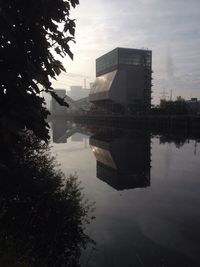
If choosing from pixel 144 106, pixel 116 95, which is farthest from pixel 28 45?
pixel 116 95

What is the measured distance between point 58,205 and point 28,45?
8459 millimetres

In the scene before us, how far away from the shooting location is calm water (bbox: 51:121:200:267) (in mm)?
10672

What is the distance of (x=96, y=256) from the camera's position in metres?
10.4

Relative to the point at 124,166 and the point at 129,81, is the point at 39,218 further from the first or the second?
the point at 129,81

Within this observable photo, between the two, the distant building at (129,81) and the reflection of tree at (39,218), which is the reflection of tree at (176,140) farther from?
the distant building at (129,81)

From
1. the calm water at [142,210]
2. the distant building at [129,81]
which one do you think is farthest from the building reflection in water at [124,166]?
the distant building at [129,81]

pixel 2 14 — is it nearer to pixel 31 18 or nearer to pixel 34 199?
pixel 31 18

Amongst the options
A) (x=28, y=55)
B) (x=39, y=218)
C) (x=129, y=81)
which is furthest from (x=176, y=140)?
(x=129, y=81)

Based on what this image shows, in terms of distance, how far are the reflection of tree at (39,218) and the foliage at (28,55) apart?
291 centimetres

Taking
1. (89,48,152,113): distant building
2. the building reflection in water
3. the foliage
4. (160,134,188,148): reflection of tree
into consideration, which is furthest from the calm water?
(89,48,152,113): distant building

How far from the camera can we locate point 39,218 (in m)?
11.5

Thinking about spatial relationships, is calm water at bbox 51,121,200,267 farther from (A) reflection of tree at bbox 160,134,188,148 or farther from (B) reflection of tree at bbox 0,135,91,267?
(A) reflection of tree at bbox 160,134,188,148

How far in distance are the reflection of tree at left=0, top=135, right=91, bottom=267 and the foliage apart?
291 cm

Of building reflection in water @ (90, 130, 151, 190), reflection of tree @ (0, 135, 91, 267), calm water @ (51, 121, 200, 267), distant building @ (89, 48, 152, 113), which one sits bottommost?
building reflection in water @ (90, 130, 151, 190)
